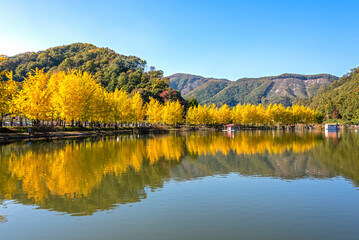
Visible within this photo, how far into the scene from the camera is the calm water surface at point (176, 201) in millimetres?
9416

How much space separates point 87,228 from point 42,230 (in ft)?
4.94

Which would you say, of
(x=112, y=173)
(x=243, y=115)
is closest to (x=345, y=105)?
(x=243, y=115)

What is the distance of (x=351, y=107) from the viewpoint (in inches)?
5822

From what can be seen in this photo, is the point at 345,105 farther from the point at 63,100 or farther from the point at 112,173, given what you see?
the point at 112,173

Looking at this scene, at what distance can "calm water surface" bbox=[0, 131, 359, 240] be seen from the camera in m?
9.42

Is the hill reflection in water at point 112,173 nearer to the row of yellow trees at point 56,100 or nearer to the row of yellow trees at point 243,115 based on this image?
the row of yellow trees at point 56,100

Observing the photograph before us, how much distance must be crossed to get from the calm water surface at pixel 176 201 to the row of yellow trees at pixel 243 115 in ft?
312

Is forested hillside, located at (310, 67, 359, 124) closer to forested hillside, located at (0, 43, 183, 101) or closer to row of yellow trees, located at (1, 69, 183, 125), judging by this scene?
forested hillside, located at (0, 43, 183, 101)

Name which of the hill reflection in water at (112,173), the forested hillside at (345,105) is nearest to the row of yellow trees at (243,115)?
the forested hillside at (345,105)

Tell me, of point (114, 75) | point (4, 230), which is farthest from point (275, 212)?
point (114, 75)

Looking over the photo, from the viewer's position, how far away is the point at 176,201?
42.3 feet

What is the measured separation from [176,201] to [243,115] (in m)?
123

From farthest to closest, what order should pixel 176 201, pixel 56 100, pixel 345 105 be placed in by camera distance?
1. pixel 345 105
2. pixel 56 100
3. pixel 176 201

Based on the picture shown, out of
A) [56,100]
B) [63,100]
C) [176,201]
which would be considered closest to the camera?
[176,201]
